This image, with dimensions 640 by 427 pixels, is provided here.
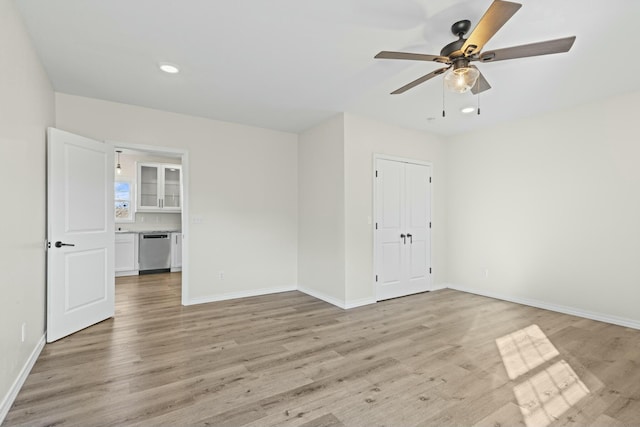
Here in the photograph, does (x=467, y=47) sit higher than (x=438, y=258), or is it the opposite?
(x=467, y=47)

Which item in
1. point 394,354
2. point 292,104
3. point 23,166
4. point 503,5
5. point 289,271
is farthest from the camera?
point 289,271

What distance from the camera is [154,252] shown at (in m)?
6.62

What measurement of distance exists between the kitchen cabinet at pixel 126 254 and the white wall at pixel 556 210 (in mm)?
6228

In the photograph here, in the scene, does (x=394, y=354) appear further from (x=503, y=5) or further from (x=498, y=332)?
(x=503, y=5)

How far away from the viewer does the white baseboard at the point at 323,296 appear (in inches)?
167

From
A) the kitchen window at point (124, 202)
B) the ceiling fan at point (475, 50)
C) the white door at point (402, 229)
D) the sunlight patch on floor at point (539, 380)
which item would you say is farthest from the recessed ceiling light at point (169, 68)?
the kitchen window at point (124, 202)

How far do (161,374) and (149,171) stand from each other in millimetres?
5487

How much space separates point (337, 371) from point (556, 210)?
11.9 ft

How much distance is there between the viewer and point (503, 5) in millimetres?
1651

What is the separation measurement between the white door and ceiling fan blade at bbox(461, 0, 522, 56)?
97.7 inches

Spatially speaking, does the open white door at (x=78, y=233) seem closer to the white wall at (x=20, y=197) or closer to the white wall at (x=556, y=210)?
the white wall at (x=20, y=197)

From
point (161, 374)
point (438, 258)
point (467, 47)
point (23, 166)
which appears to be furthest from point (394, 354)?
point (23, 166)

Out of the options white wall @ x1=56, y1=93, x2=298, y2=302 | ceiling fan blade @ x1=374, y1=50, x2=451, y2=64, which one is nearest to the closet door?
white wall @ x1=56, y1=93, x2=298, y2=302

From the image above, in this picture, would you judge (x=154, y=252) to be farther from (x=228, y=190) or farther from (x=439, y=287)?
(x=439, y=287)
